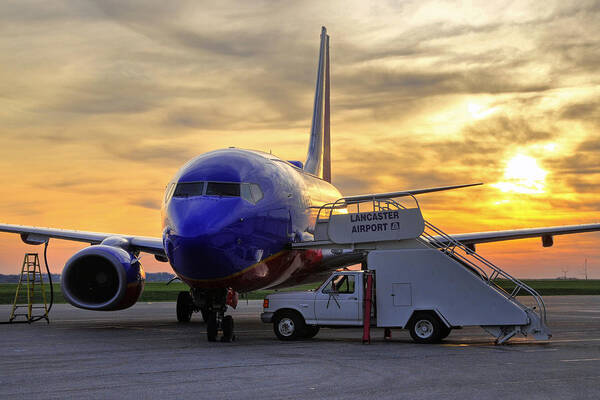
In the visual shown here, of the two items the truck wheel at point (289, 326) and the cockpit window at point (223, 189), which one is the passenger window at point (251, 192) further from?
the truck wheel at point (289, 326)

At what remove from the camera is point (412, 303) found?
618 inches

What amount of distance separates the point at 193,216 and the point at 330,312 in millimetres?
3862

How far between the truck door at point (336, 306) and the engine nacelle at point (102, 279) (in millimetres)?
6150

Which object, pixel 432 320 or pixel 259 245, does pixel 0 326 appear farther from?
pixel 432 320

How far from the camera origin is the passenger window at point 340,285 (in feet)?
53.3

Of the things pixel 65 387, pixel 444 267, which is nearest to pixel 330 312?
pixel 444 267

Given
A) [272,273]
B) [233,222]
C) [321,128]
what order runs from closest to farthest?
[233,222], [272,273], [321,128]

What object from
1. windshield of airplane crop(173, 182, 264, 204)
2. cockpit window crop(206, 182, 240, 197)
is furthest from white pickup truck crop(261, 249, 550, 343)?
cockpit window crop(206, 182, 240, 197)

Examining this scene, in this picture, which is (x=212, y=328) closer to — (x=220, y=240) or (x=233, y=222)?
(x=220, y=240)

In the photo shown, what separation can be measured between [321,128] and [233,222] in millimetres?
19762

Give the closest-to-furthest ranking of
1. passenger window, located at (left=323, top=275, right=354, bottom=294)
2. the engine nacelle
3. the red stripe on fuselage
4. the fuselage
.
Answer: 1. the fuselage
2. the red stripe on fuselage
3. passenger window, located at (left=323, top=275, right=354, bottom=294)
4. the engine nacelle

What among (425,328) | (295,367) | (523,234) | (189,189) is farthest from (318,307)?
(523,234)

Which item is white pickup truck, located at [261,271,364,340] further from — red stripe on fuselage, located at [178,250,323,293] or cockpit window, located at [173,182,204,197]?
cockpit window, located at [173,182,204,197]

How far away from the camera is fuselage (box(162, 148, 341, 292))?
1445 centimetres
